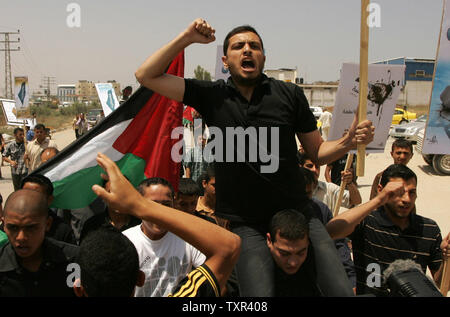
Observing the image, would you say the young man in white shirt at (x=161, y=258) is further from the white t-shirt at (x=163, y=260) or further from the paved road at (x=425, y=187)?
the paved road at (x=425, y=187)

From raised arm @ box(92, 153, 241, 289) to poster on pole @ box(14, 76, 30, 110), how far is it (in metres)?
8.02

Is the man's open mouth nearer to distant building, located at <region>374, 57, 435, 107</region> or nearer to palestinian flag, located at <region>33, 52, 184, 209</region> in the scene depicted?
palestinian flag, located at <region>33, 52, 184, 209</region>

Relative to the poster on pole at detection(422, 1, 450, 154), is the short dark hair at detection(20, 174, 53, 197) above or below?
below

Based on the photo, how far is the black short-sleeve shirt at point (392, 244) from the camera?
309cm

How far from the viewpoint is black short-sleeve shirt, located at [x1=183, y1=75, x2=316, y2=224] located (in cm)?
234

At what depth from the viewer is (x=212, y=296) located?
5.59 feet

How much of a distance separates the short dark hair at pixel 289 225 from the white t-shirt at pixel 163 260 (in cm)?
56

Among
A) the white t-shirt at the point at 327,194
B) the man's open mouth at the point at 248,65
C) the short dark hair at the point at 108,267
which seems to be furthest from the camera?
the white t-shirt at the point at 327,194

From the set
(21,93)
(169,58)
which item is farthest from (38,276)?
(21,93)

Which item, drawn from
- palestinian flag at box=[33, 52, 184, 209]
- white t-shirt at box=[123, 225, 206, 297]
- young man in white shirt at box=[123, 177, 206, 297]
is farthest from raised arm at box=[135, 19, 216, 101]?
palestinian flag at box=[33, 52, 184, 209]

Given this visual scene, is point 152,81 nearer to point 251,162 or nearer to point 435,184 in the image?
point 251,162

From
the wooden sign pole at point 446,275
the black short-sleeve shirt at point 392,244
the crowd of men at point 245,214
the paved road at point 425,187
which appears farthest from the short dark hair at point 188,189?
the paved road at point 425,187

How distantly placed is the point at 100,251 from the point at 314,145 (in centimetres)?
148
